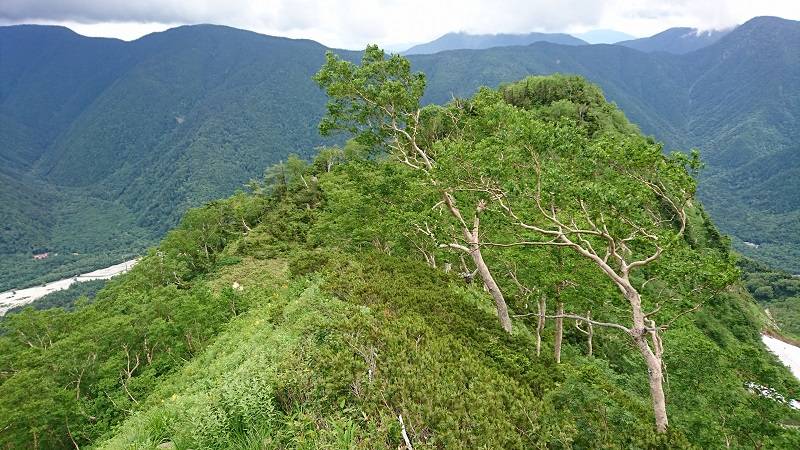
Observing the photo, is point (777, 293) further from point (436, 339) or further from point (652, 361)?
point (436, 339)

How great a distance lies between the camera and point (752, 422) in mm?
9898

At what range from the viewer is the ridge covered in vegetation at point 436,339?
8.00 m

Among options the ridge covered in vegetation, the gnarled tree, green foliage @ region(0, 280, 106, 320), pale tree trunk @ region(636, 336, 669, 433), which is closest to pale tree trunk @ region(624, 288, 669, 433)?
pale tree trunk @ region(636, 336, 669, 433)

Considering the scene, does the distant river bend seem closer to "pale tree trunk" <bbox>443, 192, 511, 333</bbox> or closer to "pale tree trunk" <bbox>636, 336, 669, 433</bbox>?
"pale tree trunk" <bbox>443, 192, 511, 333</bbox>

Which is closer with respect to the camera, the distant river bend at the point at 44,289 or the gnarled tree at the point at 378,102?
the gnarled tree at the point at 378,102

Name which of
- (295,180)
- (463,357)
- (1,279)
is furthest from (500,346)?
(1,279)

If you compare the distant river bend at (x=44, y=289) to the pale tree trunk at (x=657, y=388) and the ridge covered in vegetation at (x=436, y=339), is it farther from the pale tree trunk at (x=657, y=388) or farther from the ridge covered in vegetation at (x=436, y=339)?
the pale tree trunk at (x=657, y=388)

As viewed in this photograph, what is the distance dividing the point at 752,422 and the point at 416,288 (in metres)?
8.76

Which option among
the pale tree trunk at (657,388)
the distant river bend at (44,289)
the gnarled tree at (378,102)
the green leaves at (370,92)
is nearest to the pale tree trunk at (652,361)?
the pale tree trunk at (657,388)

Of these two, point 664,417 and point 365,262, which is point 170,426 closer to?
point 365,262

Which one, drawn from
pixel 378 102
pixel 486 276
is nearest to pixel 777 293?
pixel 486 276

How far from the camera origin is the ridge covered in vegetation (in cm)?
800

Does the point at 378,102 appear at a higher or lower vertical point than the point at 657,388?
higher

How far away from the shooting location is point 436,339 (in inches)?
427
